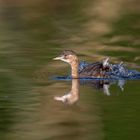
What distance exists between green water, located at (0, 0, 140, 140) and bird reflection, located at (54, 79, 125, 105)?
8 cm

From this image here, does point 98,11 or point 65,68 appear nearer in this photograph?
point 65,68

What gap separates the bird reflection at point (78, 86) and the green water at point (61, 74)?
8 cm

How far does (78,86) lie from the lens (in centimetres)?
1075

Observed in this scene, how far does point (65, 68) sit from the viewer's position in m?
12.3

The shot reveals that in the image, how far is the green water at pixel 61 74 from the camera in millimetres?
8773

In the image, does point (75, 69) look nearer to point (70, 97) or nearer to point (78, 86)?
point (78, 86)

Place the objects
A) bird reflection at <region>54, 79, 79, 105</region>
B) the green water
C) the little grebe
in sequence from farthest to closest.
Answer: the little grebe → bird reflection at <region>54, 79, 79, 105</region> → the green water

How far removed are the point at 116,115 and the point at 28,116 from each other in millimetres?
947

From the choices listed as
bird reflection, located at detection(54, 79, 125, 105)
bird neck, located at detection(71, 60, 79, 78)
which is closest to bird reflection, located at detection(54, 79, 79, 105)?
bird reflection, located at detection(54, 79, 125, 105)

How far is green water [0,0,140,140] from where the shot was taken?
8.77 meters

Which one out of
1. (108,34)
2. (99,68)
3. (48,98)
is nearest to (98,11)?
(108,34)

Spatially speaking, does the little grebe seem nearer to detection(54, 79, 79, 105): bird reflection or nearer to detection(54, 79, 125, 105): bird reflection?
detection(54, 79, 125, 105): bird reflection

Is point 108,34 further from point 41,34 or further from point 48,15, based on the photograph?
point 48,15

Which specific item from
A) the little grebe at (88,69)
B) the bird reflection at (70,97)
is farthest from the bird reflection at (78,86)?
the little grebe at (88,69)
